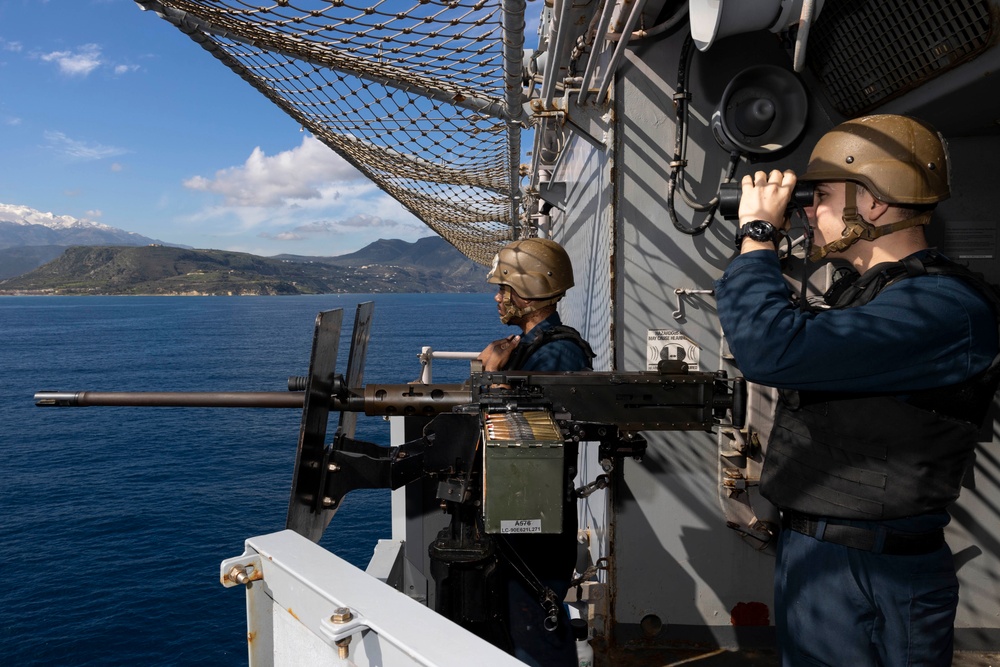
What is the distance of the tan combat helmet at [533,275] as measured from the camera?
3777 mm

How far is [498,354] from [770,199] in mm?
1862

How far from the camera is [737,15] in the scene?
2826 millimetres

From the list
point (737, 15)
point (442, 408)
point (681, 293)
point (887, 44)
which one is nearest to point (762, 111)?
point (887, 44)

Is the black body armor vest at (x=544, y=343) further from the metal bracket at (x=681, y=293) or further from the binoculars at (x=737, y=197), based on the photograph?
the binoculars at (x=737, y=197)

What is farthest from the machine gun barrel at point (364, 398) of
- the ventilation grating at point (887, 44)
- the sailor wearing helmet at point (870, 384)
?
the ventilation grating at point (887, 44)

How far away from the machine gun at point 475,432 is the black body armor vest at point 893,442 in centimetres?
81

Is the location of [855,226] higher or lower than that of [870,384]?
higher

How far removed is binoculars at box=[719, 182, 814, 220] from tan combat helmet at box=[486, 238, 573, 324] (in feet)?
5.15

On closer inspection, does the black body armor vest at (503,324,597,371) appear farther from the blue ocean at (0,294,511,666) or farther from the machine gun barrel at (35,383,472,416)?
the blue ocean at (0,294,511,666)

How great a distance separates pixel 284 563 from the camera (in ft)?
5.03

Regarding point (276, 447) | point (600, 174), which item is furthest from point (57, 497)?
point (600, 174)

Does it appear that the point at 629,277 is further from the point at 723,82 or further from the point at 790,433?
the point at 790,433

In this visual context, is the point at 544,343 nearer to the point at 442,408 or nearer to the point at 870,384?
the point at 442,408

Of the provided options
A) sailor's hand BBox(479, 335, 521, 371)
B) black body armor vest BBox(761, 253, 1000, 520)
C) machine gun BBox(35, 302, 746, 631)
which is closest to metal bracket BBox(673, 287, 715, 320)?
machine gun BBox(35, 302, 746, 631)
